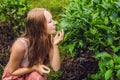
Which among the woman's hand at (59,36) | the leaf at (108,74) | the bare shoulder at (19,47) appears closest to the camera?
the leaf at (108,74)

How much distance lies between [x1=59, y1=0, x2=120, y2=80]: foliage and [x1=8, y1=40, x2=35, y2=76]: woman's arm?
18.3 inches

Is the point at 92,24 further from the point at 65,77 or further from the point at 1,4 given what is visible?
the point at 1,4

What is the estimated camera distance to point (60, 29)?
4.48 m

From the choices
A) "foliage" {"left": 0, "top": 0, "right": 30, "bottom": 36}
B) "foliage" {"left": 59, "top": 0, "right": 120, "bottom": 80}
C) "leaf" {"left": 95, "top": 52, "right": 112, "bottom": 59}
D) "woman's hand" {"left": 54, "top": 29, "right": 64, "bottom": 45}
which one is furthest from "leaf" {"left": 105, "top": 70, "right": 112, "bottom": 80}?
"foliage" {"left": 0, "top": 0, "right": 30, "bottom": 36}

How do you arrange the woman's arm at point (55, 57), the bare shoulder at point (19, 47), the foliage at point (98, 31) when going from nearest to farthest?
1. the foliage at point (98, 31)
2. the bare shoulder at point (19, 47)
3. the woman's arm at point (55, 57)

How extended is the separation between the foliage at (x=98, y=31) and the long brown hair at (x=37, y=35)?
203mm

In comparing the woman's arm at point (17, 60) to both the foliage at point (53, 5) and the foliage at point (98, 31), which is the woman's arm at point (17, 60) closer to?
the foliage at point (98, 31)

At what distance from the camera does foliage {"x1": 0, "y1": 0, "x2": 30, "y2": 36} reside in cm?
549

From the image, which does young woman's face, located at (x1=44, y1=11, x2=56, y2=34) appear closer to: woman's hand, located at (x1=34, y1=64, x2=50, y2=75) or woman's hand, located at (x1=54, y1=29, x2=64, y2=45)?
woman's hand, located at (x1=54, y1=29, x2=64, y2=45)

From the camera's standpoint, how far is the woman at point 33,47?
14.4 feet

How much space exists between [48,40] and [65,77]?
37.1 inches

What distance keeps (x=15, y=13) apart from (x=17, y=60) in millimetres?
1269

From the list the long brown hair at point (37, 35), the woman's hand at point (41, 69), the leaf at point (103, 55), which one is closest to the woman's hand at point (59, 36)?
the long brown hair at point (37, 35)

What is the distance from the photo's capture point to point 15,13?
18.1ft
